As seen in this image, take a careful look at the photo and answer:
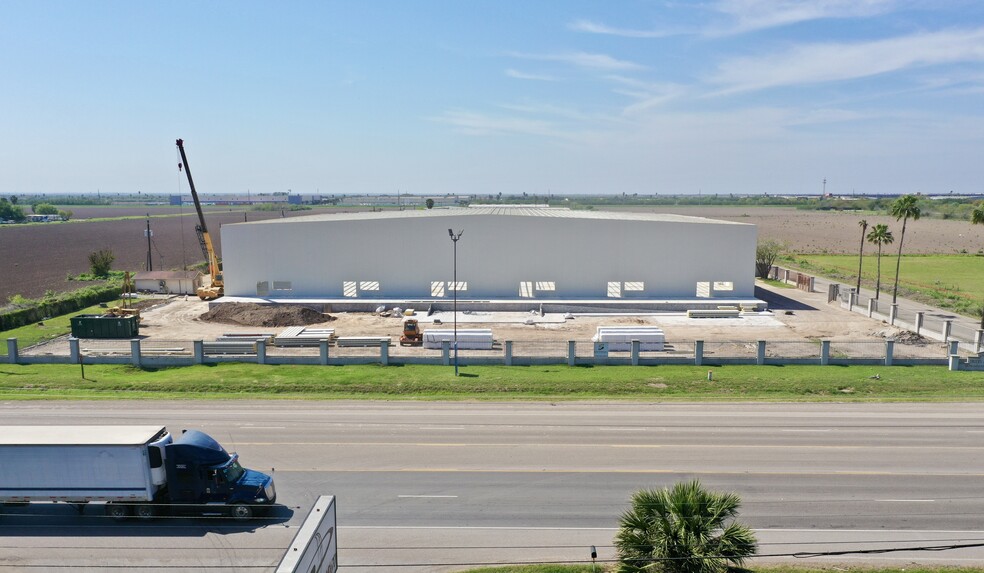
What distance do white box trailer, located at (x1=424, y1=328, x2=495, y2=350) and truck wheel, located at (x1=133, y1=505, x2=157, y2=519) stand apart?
24.5 meters

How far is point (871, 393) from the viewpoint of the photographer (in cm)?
3434

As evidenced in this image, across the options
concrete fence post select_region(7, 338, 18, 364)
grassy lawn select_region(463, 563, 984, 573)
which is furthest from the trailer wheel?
concrete fence post select_region(7, 338, 18, 364)

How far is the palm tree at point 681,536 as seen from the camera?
47.7ft

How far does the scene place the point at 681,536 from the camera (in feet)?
48.1

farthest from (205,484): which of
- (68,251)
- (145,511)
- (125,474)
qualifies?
(68,251)

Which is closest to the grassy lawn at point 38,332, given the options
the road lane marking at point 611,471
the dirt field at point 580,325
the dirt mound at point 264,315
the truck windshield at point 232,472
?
the dirt field at point 580,325

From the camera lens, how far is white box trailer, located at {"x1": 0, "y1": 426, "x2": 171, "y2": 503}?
1850 cm

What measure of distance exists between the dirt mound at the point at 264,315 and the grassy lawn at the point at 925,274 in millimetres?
51987

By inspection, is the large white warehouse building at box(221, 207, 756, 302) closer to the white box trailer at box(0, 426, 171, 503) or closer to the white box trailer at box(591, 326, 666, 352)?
the white box trailer at box(591, 326, 666, 352)

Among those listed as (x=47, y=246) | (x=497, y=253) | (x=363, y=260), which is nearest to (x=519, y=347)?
(x=497, y=253)

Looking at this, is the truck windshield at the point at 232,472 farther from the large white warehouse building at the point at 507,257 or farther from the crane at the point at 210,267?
the crane at the point at 210,267

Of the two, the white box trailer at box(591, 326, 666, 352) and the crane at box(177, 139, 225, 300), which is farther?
the crane at box(177, 139, 225, 300)

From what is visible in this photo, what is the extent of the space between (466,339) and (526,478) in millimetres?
20874

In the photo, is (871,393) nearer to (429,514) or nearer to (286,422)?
(429,514)
